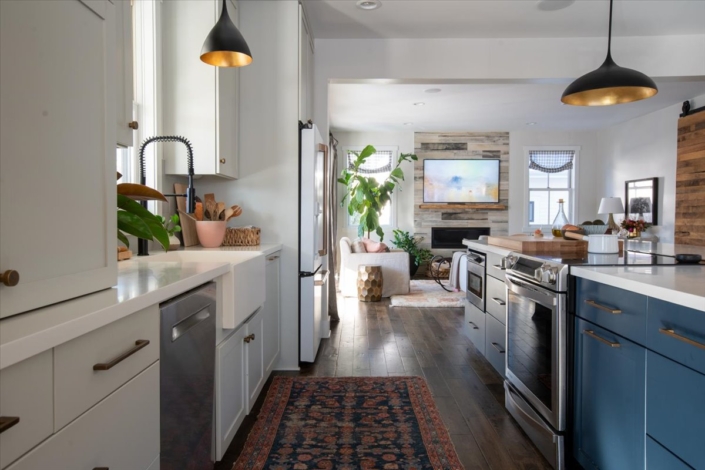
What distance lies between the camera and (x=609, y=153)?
27.9 feet

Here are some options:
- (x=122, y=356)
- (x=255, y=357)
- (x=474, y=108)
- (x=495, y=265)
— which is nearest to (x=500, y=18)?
(x=495, y=265)

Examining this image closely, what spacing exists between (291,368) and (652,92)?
2.76m

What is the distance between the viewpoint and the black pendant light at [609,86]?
94.3 inches

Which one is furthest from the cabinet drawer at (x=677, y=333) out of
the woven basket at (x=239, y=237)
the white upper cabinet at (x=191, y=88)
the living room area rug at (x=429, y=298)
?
the living room area rug at (x=429, y=298)

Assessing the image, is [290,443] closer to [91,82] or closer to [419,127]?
[91,82]

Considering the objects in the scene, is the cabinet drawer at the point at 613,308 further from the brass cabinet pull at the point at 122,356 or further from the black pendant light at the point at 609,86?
the brass cabinet pull at the point at 122,356

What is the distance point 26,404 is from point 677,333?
1.58 metres

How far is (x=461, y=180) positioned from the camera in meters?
8.85

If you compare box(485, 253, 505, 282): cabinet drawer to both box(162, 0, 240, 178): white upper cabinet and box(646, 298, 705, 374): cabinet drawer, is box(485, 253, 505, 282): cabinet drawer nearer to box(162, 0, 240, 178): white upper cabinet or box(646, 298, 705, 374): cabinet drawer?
box(646, 298, 705, 374): cabinet drawer

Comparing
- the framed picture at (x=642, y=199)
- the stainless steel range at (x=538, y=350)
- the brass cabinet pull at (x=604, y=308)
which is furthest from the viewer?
the framed picture at (x=642, y=199)

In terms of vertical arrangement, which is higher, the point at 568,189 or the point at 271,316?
the point at 568,189

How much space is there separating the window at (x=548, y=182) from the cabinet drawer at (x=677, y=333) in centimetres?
782

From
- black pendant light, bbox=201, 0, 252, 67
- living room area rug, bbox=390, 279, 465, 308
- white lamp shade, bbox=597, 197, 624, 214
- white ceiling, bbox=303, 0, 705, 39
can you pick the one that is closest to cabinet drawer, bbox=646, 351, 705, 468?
black pendant light, bbox=201, 0, 252, 67

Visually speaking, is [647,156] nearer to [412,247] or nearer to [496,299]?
[412,247]
